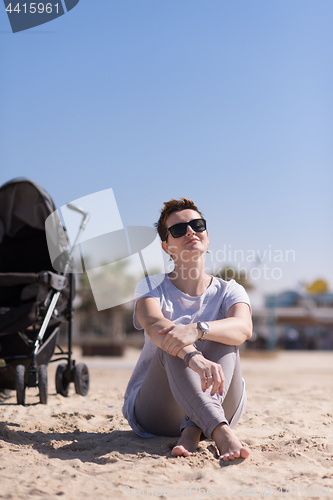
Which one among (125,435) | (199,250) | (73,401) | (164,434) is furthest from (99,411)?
(199,250)

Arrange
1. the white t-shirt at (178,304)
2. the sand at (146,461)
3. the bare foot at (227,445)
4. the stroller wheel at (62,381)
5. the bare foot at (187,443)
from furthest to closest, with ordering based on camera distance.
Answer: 1. the stroller wheel at (62,381)
2. the white t-shirt at (178,304)
3. the bare foot at (187,443)
4. the bare foot at (227,445)
5. the sand at (146,461)

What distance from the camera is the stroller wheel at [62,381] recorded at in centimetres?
462

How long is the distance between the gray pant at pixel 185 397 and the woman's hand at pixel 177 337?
0.07 m

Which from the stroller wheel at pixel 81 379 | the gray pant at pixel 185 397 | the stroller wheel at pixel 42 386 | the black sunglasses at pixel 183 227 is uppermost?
the black sunglasses at pixel 183 227

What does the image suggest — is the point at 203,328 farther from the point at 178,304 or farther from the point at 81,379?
the point at 81,379

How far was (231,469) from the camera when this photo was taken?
77.6 inches

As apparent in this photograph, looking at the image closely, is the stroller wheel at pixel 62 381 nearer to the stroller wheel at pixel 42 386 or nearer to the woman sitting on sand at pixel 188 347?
the stroller wheel at pixel 42 386

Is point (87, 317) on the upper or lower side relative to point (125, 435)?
lower

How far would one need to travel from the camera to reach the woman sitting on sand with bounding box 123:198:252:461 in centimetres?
209

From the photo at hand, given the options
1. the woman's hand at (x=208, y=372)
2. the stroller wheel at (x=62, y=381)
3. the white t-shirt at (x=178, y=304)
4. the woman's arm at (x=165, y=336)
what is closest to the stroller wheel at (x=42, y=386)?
the stroller wheel at (x=62, y=381)

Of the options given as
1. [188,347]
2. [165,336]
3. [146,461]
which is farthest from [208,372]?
[146,461]

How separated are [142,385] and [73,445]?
551 mm

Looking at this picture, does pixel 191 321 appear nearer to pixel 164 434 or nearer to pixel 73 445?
pixel 164 434

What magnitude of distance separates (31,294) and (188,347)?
3103mm
